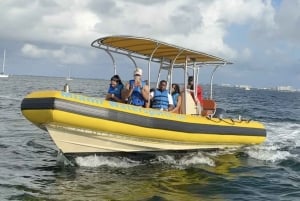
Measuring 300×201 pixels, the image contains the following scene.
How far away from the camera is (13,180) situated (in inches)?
333

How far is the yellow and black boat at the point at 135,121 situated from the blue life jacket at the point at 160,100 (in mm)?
445

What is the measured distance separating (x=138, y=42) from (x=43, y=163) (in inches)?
135

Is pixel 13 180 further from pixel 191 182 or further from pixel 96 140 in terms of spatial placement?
pixel 191 182

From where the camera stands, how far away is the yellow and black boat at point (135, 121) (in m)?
8.77

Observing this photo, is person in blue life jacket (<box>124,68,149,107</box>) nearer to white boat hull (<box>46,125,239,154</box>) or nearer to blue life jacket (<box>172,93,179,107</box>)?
white boat hull (<box>46,125,239,154</box>)

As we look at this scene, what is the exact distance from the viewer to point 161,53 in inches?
464

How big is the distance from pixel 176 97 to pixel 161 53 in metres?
1.18

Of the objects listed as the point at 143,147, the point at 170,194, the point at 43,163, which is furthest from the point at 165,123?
the point at 43,163

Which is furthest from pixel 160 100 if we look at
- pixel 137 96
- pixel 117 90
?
pixel 117 90

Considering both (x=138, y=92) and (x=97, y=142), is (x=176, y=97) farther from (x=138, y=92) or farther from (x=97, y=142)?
(x=97, y=142)

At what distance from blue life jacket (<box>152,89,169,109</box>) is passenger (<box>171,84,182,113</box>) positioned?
783 millimetres

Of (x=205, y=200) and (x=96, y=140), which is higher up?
(x=96, y=140)

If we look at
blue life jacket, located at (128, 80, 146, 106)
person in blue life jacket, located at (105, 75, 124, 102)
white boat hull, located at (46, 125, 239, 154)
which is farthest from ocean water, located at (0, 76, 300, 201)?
person in blue life jacket, located at (105, 75, 124, 102)

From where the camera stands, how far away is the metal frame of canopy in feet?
34.7
